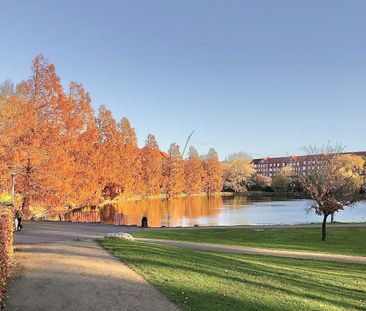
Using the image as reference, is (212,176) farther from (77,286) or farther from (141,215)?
(77,286)

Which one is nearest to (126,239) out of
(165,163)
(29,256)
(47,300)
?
(29,256)

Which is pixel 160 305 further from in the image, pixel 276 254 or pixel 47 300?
pixel 276 254

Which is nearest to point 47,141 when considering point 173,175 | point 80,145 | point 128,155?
point 80,145

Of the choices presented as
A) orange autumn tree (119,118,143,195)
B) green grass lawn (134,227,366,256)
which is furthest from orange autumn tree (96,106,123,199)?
green grass lawn (134,227,366,256)

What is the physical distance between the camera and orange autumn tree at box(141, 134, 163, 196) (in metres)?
83.1

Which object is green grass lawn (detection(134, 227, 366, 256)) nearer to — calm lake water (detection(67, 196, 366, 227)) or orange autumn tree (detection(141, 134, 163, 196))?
calm lake water (detection(67, 196, 366, 227))

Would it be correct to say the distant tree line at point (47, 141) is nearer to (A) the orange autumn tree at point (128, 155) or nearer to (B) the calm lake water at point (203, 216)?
(B) the calm lake water at point (203, 216)

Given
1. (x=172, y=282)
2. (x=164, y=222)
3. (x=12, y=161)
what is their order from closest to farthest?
(x=172, y=282) < (x=12, y=161) < (x=164, y=222)

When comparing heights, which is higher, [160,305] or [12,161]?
[12,161]

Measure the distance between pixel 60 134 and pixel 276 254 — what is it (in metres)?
19.2

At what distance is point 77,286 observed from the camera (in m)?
8.85

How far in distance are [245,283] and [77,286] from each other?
14.1ft

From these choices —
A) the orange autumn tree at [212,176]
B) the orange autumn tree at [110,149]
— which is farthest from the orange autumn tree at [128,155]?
the orange autumn tree at [212,176]

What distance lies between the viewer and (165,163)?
94312 mm
